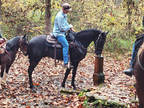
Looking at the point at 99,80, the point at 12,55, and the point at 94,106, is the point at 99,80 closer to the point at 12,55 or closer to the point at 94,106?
the point at 94,106

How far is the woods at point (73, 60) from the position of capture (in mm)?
6301

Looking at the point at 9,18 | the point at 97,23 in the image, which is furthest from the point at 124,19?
the point at 9,18

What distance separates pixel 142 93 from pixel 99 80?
10.9 feet

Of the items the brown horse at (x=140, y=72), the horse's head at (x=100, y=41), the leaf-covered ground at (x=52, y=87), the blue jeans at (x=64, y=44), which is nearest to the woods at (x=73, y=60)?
the leaf-covered ground at (x=52, y=87)

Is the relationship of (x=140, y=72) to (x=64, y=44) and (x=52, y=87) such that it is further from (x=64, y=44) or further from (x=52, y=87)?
(x=52, y=87)

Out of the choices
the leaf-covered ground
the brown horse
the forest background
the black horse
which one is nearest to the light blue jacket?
the black horse

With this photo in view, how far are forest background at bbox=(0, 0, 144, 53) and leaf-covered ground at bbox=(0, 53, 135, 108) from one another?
3310 millimetres

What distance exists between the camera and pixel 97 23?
16125 millimetres

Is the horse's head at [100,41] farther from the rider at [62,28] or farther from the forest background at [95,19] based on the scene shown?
the forest background at [95,19]

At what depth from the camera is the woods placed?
20.7ft

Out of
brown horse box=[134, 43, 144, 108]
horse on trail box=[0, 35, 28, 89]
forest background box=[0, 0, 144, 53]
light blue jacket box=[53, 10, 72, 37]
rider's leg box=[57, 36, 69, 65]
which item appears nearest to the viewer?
brown horse box=[134, 43, 144, 108]

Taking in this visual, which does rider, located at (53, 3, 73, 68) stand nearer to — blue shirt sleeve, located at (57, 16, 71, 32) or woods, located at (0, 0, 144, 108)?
blue shirt sleeve, located at (57, 16, 71, 32)

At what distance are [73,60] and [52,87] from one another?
1340 mm

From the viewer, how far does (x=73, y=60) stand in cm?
827
